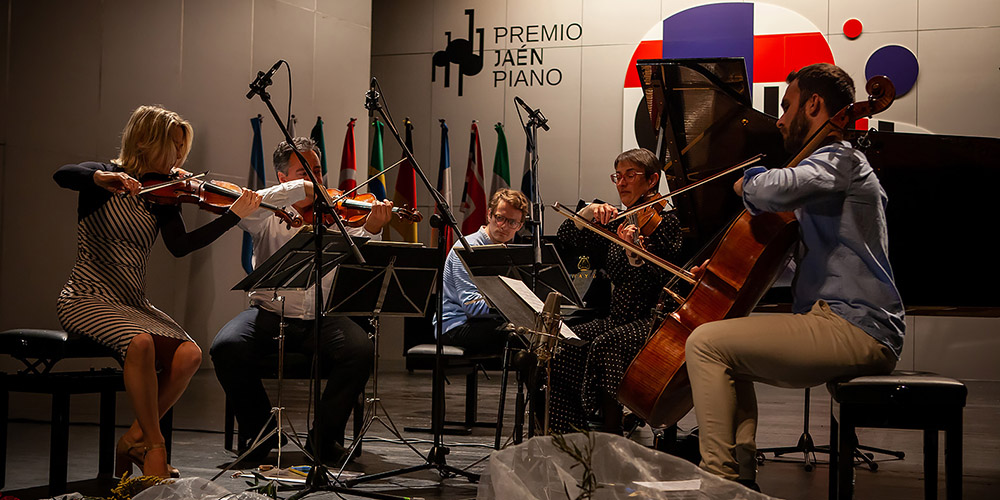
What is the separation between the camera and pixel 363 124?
8.27 m

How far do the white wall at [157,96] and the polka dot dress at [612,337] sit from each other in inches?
159

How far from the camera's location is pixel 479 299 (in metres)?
4.44

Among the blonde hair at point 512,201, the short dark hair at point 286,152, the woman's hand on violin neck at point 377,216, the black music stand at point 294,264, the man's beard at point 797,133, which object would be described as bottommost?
the black music stand at point 294,264

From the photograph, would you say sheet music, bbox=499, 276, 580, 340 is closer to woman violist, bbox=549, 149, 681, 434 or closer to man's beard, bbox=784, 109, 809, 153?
woman violist, bbox=549, 149, 681, 434

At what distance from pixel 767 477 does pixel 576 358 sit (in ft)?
2.91

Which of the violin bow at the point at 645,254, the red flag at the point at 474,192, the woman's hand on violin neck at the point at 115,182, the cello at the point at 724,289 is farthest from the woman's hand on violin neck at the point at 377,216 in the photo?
the red flag at the point at 474,192

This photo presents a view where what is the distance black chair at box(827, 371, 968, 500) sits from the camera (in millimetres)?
2371

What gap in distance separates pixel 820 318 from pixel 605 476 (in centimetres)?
118

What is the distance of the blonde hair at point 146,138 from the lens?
3227 mm

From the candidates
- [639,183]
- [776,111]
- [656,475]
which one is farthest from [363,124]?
[656,475]

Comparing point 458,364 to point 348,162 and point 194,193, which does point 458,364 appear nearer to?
point 194,193

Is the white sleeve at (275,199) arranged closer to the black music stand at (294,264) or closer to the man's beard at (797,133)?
the black music stand at (294,264)

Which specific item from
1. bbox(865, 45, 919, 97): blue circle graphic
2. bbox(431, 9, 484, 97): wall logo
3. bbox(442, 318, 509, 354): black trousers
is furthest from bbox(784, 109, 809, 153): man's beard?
bbox(431, 9, 484, 97): wall logo

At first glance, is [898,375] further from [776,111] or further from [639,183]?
[776,111]
